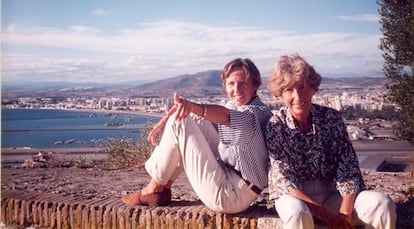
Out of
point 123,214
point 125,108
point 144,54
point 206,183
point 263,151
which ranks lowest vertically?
point 123,214

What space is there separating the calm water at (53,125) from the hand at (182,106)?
3.28 feet

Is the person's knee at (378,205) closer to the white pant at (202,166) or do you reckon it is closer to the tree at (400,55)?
the white pant at (202,166)

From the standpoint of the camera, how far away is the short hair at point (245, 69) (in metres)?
2.40

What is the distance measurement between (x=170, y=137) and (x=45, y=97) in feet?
4.48

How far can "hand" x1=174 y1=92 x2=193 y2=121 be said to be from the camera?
86.1 inches

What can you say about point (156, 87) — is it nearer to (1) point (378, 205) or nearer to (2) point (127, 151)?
(2) point (127, 151)

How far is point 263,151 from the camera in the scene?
7.87ft

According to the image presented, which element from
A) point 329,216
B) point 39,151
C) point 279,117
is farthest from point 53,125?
point 329,216

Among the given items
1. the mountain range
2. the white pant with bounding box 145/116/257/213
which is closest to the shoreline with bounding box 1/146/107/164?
the mountain range

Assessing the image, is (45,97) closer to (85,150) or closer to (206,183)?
(85,150)

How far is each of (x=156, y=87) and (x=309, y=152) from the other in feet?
3.85

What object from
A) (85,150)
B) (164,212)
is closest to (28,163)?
(85,150)

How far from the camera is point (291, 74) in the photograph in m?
2.27

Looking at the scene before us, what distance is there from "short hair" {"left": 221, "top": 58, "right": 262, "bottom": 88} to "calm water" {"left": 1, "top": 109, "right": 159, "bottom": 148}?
917 mm
